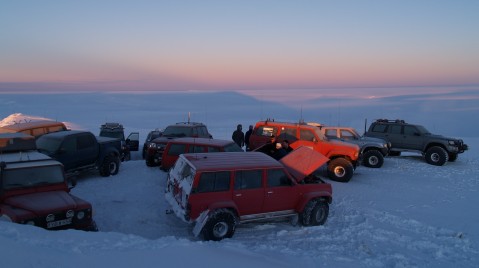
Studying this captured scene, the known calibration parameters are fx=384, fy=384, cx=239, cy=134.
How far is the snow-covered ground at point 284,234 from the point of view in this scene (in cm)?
546

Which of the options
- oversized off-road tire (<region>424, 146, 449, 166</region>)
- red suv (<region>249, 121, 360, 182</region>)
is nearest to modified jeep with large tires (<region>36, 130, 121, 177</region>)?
red suv (<region>249, 121, 360, 182</region>)

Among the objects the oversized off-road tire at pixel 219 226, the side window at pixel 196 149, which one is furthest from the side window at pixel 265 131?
the oversized off-road tire at pixel 219 226

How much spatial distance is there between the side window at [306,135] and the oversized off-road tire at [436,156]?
21.4ft

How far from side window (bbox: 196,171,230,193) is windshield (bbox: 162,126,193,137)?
8.78m

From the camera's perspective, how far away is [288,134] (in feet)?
47.2

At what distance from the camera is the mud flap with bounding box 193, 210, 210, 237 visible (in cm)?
723

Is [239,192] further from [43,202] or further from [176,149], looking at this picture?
[176,149]

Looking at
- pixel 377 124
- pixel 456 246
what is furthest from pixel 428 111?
pixel 456 246

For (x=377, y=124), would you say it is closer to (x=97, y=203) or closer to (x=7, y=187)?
(x=97, y=203)

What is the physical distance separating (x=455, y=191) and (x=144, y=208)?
956 cm

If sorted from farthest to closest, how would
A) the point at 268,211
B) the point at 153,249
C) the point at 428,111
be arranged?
the point at 428,111 → the point at 268,211 → the point at 153,249

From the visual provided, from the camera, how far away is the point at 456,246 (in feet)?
24.5

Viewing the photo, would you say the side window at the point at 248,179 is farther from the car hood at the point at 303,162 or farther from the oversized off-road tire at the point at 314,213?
the oversized off-road tire at the point at 314,213

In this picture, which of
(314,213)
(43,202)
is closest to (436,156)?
(314,213)
